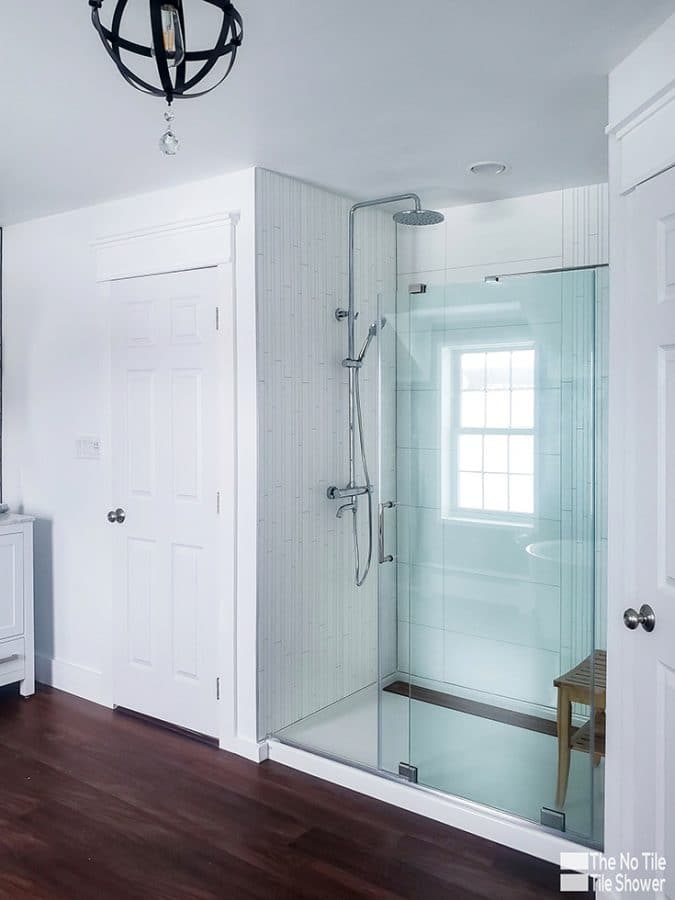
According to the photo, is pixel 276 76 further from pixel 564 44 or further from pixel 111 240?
pixel 111 240

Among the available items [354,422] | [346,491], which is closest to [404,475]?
[346,491]

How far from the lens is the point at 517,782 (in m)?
2.69

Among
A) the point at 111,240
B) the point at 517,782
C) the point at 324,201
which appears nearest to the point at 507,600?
the point at 517,782

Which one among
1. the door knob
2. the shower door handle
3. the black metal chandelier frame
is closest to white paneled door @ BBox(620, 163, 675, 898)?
the door knob

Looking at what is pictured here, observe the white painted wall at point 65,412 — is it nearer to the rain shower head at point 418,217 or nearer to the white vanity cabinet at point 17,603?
the white vanity cabinet at point 17,603

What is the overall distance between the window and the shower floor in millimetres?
784

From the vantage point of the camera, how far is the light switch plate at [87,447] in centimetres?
385

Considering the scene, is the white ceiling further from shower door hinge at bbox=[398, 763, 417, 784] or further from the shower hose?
shower door hinge at bbox=[398, 763, 417, 784]

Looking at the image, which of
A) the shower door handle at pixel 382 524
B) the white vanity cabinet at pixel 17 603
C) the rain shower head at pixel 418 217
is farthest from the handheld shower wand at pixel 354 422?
the white vanity cabinet at pixel 17 603

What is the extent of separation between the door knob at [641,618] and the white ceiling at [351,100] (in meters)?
1.53

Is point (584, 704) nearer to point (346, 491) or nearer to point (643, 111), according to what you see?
point (346, 491)

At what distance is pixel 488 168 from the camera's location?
3.11 m

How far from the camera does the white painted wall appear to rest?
12.4ft

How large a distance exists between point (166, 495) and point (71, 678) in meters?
1.24
